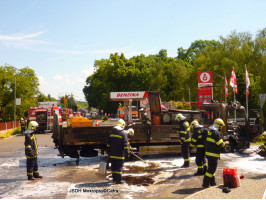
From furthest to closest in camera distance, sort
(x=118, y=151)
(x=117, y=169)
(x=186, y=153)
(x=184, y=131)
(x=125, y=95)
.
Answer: (x=125, y=95), (x=184, y=131), (x=186, y=153), (x=118, y=151), (x=117, y=169)

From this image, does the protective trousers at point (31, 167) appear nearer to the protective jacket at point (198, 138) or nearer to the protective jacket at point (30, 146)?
the protective jacket at point (30, 146)

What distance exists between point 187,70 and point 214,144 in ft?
185

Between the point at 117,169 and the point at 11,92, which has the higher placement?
the point at 11,92

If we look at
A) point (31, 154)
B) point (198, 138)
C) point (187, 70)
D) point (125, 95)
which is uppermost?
point (187, 70)

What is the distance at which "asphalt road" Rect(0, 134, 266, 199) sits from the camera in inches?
279

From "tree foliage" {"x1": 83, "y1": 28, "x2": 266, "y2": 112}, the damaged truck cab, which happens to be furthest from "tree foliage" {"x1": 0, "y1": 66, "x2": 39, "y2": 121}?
the damaged truck cab

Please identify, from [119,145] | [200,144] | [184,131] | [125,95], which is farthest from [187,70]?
[119,145]

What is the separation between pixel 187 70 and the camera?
62.7 metres

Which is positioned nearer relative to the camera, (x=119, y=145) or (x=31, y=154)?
(x=119, y=145)

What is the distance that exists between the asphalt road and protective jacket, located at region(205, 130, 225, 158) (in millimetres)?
774

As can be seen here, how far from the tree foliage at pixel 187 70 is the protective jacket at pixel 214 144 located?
26.5 m

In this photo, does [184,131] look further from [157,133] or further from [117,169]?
[117,169]

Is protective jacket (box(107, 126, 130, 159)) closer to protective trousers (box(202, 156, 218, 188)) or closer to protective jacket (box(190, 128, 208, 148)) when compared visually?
protective jacket (box(190, 128, 208, 148))

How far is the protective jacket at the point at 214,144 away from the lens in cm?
731
